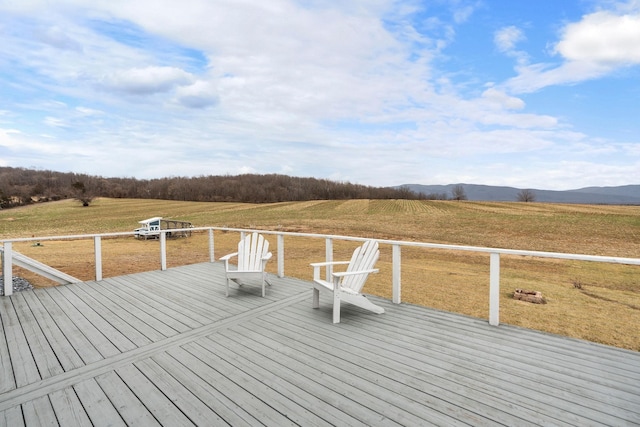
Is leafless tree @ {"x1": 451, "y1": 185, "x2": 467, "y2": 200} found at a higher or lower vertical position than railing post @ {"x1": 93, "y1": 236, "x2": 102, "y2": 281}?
higher

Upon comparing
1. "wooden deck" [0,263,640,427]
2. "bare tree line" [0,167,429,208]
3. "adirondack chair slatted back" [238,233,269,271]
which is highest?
"bare tree line" [0,167,429,208]

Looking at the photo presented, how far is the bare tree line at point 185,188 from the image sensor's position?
145ft

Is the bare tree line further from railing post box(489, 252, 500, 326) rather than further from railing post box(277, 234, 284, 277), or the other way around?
railing post box(489, 252, 500, 326)

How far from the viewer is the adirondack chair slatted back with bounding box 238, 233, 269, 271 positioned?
15.9 ft

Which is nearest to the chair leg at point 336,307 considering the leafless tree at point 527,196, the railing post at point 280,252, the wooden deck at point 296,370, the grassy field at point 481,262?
the wooden deck at point 296,370

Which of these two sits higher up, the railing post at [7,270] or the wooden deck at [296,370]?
the railing post at [7,270]

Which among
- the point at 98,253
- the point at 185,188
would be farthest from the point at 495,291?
the point at 185,188

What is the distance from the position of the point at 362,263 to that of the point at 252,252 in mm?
1944

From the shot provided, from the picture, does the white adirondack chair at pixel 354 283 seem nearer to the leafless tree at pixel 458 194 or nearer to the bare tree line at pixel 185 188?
the bare tree line at pixel 185 188

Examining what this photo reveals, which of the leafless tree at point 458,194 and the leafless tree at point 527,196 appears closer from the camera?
the leafless tree at point 458,194

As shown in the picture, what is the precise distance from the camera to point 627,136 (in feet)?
73.0

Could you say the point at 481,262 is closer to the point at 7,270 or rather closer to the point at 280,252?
the point at 280,252

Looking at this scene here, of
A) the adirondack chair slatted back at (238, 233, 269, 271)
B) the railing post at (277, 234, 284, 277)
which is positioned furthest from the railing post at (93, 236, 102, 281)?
the railing post at (277, 234, 284, 277)

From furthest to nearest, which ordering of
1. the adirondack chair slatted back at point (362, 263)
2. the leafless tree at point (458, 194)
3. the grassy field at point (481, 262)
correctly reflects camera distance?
the leafless tree at point (458, 194), the grassy field at point (481, 262), the adirondack chair slatted back at point (362, 263)
